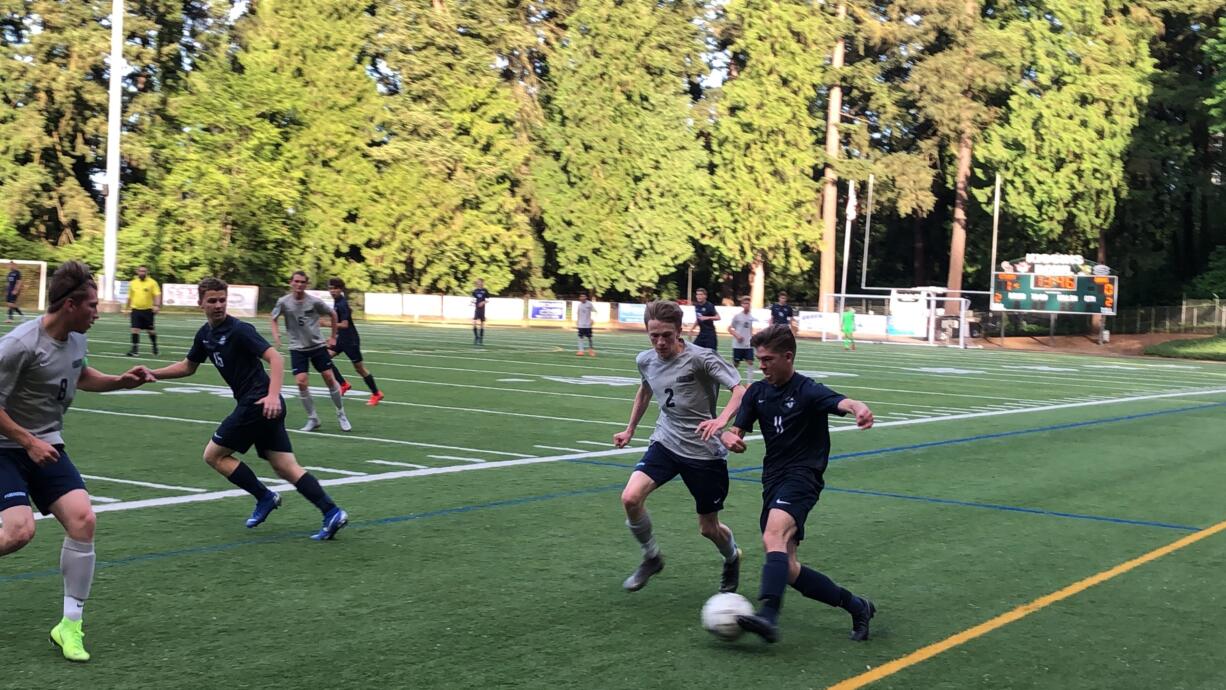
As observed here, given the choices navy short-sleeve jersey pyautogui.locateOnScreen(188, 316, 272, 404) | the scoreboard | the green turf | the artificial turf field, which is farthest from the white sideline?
the green turf

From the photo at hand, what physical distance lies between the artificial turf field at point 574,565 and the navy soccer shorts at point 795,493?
26.1 inches

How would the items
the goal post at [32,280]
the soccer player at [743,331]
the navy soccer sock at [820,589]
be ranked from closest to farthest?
1. the navy soccer sock at [820,589]
2. the soccer player at [743,331]
3. the goal post at [32,280]

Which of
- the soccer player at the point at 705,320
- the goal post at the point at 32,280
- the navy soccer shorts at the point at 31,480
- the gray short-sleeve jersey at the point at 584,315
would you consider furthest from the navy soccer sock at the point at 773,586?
the goal post at the point at 32,280

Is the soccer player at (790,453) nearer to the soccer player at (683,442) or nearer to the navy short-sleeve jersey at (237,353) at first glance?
the soccer player at (683,442)

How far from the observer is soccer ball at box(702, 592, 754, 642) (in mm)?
6074

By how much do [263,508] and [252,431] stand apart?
662 millimetres

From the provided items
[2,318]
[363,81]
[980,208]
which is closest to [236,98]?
[363,81]

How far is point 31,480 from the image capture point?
581 centimetres

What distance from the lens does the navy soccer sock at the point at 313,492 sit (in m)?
8.60

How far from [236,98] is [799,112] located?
89.0 feet

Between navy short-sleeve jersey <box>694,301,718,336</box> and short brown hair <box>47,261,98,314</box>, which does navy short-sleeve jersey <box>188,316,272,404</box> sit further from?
navy short-sleeve jersey <box>694,301,718,336</box>

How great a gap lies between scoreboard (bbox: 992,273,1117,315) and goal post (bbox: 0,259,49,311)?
125ft

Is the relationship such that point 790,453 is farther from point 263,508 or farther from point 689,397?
point 263,508

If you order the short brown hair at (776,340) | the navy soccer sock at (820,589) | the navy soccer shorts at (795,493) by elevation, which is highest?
the short brown hair at (776,340)
